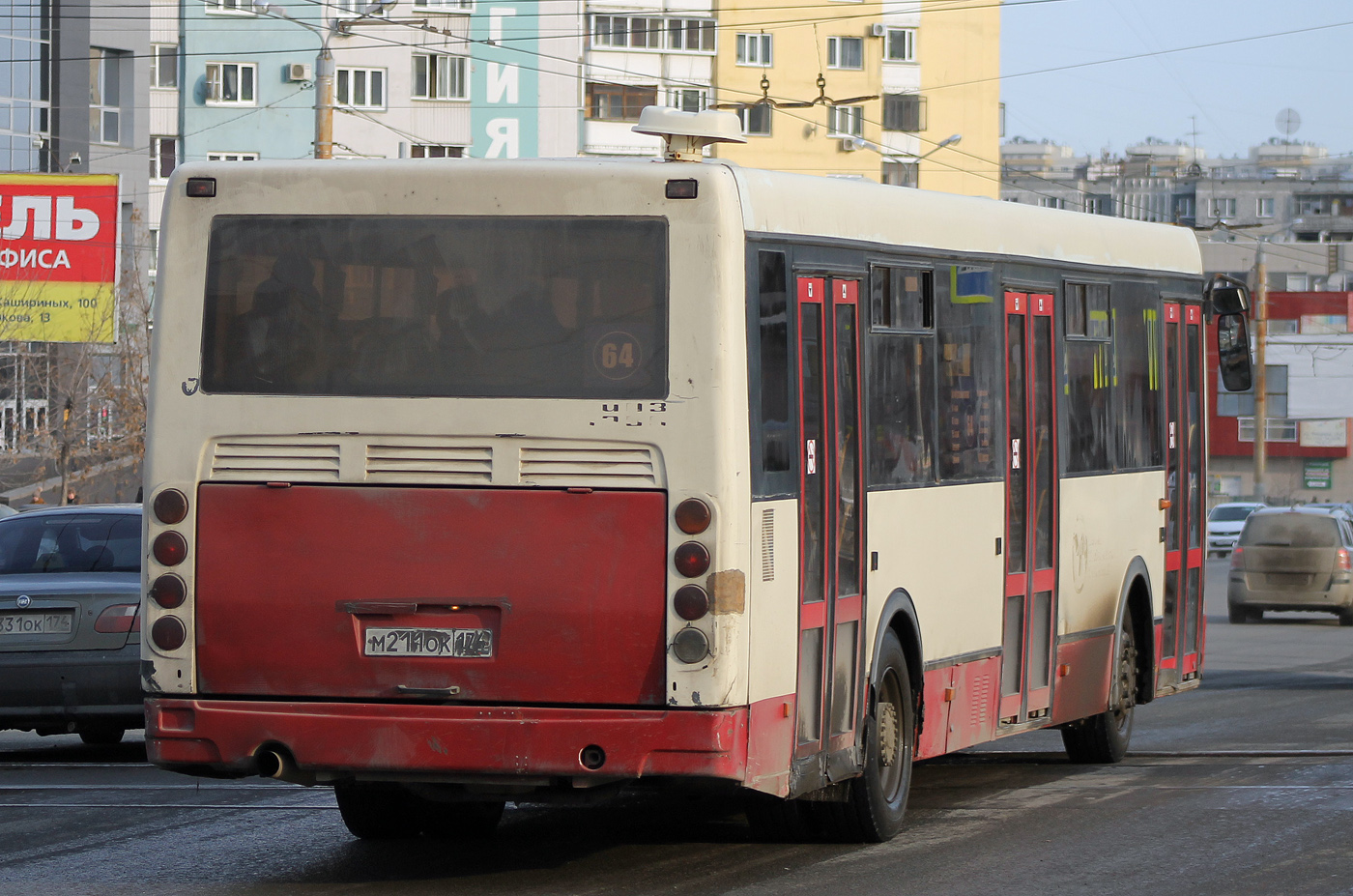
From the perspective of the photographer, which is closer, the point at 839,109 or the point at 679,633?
the point at 679,633

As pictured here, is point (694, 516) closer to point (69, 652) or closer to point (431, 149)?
point (69, 652)

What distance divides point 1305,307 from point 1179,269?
82997 millimetres

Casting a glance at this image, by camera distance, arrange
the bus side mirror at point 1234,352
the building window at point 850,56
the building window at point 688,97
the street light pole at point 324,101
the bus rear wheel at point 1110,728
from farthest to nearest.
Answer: the building window at point 850,56
the building window at point 688,97
the street light pole at point 324,101
the bus side mirror at point 1234,352
the bus rear wheel at point 1110,728

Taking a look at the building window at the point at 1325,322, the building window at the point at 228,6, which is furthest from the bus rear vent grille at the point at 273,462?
the building window at the point at 1325,322

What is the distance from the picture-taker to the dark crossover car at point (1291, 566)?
99.8ft

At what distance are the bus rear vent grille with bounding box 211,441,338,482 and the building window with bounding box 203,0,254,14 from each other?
62969 mm

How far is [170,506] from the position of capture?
8.36m

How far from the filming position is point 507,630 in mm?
8070

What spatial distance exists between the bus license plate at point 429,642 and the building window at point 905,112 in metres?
71.3

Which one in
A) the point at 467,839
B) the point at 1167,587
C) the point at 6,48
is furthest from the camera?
the point at 6,48

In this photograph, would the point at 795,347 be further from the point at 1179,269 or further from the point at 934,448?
the point at 1179,269

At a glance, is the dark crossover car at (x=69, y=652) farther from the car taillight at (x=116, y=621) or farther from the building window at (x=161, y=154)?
the building window at (x=161, y=154)

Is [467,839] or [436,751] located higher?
[436,751]

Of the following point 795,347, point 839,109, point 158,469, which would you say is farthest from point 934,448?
point 839,109
